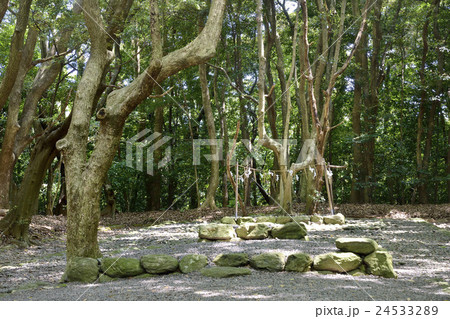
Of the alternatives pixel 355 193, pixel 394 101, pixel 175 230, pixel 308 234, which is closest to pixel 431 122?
pixel 394 101

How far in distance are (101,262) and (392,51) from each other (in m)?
13.0

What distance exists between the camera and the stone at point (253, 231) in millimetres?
7191

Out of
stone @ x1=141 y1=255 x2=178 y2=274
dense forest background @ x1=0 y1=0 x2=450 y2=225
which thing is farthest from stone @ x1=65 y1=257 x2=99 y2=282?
dense forest background @ x1=0 y1=0 x2=450 y2=225

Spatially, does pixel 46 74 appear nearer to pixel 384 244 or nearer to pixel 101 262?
pixel 101 262

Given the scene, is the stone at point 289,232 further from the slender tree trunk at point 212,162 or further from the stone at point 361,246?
the slender tree trunk at point 212,162

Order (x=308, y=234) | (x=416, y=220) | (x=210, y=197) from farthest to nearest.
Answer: (x=210, y=197)
(x=416, y=220)
(x=308, y=234)

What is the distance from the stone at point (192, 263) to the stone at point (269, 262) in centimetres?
59

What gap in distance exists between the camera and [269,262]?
15.6 ft

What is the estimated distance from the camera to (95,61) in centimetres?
573

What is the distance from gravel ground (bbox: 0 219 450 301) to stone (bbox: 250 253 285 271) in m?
0.13

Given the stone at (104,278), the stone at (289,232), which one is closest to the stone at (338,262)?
the stone at (104,278)

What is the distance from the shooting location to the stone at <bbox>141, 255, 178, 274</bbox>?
4734mm

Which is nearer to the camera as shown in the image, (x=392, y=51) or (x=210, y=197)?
(x=210, y=197)

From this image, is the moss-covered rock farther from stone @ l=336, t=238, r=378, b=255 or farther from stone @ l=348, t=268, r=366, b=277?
stone @ l=348, t=268, r=366, b=277
